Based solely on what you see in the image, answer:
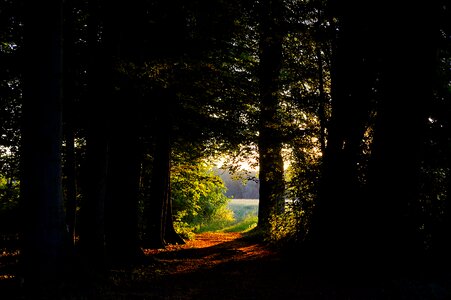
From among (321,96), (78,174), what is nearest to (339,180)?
(321,96)

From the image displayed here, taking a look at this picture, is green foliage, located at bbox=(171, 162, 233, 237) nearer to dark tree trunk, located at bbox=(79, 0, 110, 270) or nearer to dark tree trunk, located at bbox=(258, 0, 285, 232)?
dark tree trunk, located at bbox=(258, 0, 285, 232)

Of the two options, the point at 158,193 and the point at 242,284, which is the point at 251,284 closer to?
the point at 242,284

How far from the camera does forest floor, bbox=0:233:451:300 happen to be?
5461 millimetres

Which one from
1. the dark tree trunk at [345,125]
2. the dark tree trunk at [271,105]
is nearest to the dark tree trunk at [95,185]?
the dark tree trunk at [271,105]

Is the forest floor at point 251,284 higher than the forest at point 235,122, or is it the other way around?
the forest at point 235,122

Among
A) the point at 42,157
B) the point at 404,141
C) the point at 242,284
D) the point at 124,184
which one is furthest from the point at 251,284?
the point at 124,184

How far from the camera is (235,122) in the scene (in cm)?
1443

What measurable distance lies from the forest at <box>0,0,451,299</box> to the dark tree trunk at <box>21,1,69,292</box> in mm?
22

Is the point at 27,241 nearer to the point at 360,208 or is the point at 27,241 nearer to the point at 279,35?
the point at 360,208

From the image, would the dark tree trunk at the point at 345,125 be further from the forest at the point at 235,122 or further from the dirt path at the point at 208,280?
the dirt path at the point at 208,280

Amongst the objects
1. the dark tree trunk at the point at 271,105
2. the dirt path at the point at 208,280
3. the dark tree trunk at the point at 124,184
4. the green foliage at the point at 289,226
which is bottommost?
the dirt path at the point at 208,280

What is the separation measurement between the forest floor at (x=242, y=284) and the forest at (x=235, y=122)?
40 centimetres

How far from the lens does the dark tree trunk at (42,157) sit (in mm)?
5426

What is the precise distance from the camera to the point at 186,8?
29.4 feet
